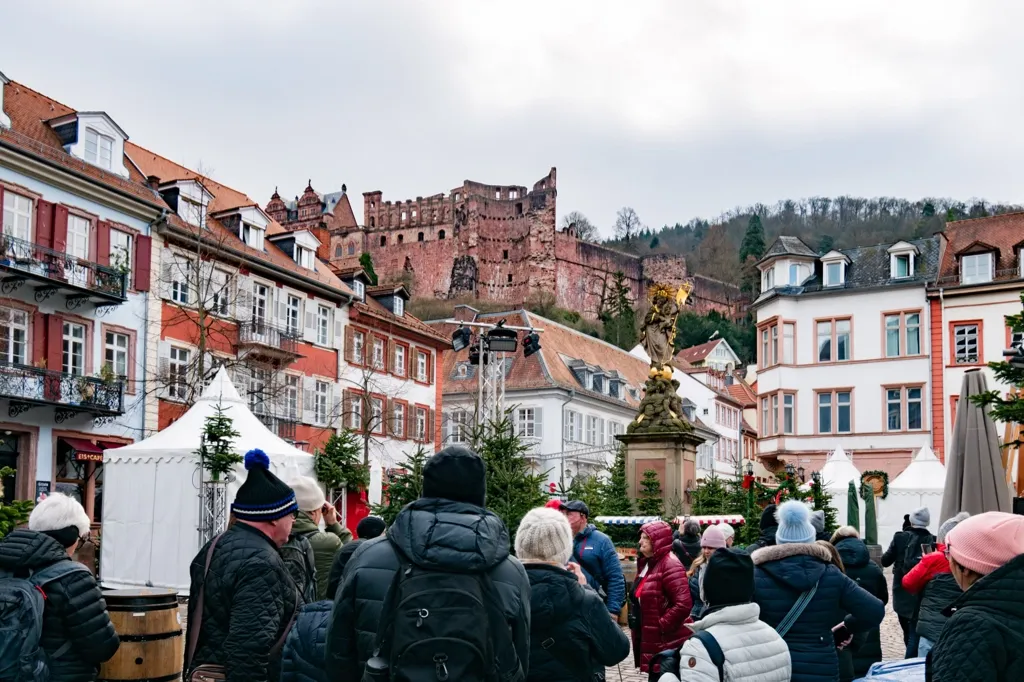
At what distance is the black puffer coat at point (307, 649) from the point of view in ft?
15.2

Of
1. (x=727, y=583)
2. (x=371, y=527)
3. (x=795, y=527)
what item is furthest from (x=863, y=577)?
(x=727, y=583)

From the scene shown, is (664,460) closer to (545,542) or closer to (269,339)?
(545,542)

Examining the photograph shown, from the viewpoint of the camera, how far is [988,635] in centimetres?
341

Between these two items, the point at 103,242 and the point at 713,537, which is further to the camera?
the point at 103,242

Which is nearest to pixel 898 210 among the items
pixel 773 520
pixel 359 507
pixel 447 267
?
pixel 447 267

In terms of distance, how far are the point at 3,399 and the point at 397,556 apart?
2449 cm

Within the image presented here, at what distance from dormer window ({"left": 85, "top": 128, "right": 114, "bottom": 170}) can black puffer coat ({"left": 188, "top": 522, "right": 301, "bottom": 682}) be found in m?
27.7

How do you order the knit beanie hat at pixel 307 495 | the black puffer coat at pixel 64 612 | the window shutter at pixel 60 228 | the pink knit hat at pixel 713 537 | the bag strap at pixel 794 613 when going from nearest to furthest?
the black puffer coat at pixel 64 612
the bag strap at pixel 794 613
the knit beanie hat at pixel 307 495
the pink knit hat at pixel 713 537
the window shutter at pixel 60 228

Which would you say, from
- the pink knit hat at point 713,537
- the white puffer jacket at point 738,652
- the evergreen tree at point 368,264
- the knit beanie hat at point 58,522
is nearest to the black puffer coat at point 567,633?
the white puffer jacket at point 738,652

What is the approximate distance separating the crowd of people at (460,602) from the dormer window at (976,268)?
122 ft

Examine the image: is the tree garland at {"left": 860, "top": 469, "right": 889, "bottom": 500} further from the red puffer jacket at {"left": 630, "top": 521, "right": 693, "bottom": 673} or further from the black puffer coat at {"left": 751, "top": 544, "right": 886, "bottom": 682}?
the black puffer coat at {"left": 751, "top": 544, "right": 886, "bottom": 682}

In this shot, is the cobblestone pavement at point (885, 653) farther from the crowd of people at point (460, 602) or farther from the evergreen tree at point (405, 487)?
the evergreen tree at point (405, 487)

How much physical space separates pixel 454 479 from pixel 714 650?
129 cm

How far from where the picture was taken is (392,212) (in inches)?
4685
